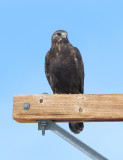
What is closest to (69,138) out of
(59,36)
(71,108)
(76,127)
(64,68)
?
(71,108)

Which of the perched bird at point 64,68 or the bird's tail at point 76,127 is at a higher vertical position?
the perched bird at point 64,68

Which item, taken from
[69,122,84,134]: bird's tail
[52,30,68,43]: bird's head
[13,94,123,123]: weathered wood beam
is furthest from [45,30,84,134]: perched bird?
[13,94,123,123]: weathered wood beam

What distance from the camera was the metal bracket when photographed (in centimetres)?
220

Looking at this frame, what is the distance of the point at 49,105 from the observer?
91.6 inches

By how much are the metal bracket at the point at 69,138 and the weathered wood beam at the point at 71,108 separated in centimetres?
5

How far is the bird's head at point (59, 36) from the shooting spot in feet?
18.2

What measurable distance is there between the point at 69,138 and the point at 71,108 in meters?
0.20

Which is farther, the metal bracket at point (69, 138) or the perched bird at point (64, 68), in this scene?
the perched bird at point (64, 68)

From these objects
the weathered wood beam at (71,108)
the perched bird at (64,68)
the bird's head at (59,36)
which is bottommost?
the weathered wood beam at (71,108)

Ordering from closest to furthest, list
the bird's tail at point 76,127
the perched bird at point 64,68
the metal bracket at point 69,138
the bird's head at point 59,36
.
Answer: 1. the metal bracket at point 69,138
2. the bird's tail at point 76,127
3. the perched bird at point 64,68
4. the bird's head at point 59,36

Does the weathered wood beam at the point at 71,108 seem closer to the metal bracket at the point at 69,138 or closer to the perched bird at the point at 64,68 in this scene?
the metal bracket at the point at 69,138

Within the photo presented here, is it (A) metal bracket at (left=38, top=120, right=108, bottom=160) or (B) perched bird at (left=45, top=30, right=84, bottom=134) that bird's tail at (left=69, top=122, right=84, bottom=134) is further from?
(A) metal bracket at (left=38, top=120, right=108, bottom=160)

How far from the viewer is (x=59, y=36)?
18.5 ft

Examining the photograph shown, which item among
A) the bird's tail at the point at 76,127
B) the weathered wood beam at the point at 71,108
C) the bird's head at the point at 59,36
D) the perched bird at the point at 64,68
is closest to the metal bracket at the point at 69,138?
the weathered wood beam at the point at 71,108
